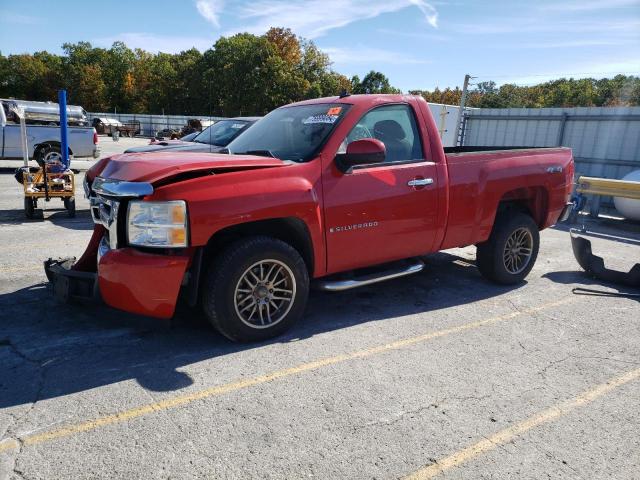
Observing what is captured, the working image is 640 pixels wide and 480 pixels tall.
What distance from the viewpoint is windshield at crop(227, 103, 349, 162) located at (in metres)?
4.39

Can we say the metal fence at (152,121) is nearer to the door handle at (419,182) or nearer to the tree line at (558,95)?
the tree line at (558,95)

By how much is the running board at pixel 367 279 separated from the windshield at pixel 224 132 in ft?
19.8

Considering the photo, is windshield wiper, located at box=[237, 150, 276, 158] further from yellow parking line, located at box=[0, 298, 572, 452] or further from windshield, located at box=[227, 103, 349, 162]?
yellow parking line, located at box=[0, 298, 572, 452]

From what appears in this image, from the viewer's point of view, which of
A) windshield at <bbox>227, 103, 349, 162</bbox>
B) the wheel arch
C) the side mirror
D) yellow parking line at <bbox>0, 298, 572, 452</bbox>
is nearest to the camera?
yellow parking line at <bbox>0, 298, 572, 452</bbox>

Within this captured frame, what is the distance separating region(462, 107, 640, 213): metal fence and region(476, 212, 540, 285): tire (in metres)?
6.62

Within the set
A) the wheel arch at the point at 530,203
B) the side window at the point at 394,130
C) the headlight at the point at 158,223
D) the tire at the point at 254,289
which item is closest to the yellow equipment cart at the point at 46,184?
the headlight at the point at 158,223

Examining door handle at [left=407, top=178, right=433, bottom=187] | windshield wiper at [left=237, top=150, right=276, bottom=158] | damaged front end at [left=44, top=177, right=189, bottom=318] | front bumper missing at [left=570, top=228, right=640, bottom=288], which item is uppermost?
windshield wiper at [left=237, top=150, right=276, bottom=158]

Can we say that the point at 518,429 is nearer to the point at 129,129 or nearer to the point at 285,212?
the point at 285,212

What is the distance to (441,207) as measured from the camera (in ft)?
16.0

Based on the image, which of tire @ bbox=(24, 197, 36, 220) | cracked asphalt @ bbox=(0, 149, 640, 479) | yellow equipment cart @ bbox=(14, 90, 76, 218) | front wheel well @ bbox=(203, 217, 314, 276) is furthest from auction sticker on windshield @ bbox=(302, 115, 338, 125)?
tire @ bbox=(24, 197, 36, 220)

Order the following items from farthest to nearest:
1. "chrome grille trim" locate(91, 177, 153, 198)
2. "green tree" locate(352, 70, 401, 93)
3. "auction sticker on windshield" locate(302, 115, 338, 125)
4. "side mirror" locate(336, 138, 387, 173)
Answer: "green tree" locate(352, 70, 401, 93)
"auction sticker on windshield" locate(302, 115, 338, 125)
"side mirror" locate(336, 138, 387, 173)
"chrome grille trim" locate(91, 177, 153, 198)

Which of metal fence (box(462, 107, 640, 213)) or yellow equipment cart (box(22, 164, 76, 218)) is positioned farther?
metal fence (box(462, 107, 640, 213))

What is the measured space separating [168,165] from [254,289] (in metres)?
1.15

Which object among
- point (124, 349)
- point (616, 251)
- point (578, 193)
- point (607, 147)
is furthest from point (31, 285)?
point (607, 147)
